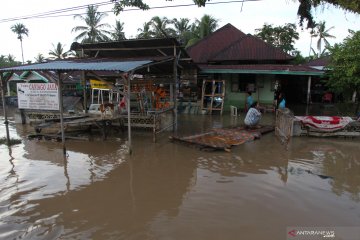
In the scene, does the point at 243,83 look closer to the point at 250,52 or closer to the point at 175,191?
the point at 250,52

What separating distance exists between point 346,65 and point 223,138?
8.56 m

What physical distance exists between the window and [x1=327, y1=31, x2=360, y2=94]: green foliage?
16.8 ft

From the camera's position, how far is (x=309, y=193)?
19.7ft

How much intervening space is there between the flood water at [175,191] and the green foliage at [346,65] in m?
5.86

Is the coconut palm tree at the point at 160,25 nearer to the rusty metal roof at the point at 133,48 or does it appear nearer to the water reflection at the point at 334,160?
the rusty metal roof at the point at 133,48

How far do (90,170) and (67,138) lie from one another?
425cm

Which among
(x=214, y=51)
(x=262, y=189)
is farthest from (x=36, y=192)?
(x=214, y=51)

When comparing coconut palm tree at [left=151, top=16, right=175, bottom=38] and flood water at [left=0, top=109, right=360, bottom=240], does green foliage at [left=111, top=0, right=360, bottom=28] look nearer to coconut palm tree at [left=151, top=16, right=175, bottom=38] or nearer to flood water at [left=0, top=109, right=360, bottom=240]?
flood water at [left=0, top=109, right=360, bottom=240]

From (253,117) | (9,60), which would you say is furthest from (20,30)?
(253,117)

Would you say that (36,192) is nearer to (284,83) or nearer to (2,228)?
(2,228)

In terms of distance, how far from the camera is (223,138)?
10.5 metres

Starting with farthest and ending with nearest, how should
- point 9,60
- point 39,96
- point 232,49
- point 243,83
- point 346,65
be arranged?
point 9,60
point 232,49
point 243,83
point 346,65
point 39,96

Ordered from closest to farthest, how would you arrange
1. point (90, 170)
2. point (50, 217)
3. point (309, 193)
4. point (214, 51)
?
point (50, 217) → point (309, 193) → point (90, 170) → point (214, 51)

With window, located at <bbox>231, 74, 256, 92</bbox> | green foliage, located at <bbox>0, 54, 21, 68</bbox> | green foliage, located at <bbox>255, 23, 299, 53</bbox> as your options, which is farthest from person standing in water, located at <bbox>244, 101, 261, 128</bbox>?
green foliage, located at <bbox>0, 54, 21, 68</bbox>
